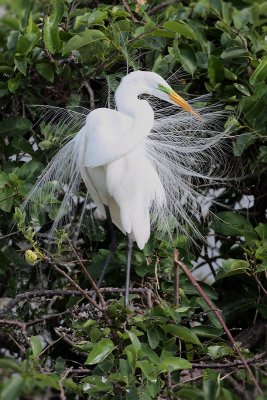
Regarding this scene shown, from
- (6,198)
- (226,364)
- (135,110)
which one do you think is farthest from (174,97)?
(226,364)

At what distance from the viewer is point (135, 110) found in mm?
2828

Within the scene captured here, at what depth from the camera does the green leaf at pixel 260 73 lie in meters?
3.01

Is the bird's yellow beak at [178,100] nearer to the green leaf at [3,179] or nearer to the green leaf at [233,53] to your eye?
the green leaf at [233,53]

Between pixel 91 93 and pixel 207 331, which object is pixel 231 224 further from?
pixel 91 93

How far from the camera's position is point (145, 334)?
2646mm

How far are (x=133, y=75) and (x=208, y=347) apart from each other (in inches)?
32.2

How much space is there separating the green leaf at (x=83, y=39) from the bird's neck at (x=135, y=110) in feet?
0.58

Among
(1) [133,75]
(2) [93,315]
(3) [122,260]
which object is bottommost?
(3) [122,260]

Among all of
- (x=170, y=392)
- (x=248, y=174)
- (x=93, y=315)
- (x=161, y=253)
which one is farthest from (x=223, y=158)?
(x=170, y=392)

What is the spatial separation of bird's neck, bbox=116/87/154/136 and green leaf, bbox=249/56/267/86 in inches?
14.9

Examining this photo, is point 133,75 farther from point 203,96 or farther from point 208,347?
point 208,347

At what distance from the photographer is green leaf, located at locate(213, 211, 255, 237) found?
3.10 metres

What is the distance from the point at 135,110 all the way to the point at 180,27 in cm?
30

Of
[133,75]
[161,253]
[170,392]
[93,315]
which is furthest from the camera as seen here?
[161,253]
